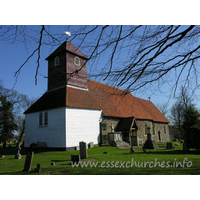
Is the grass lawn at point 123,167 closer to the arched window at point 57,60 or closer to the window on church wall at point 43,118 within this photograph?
the window on church wall at point 43,118

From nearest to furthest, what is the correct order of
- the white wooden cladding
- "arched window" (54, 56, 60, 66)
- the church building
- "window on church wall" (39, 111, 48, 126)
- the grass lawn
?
the grass lawn, the white wooden cladding, the church building, "window on church wall" (39, 111, 48, 126), "arched window" (54, 56, 60, 66)

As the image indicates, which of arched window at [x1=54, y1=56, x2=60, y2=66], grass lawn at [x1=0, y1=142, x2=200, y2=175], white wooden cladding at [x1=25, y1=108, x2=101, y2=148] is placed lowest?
grass lawn at [x1=0, y1=142, x2=200, y2=175]

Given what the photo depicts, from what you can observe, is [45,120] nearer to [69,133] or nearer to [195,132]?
[69,133]

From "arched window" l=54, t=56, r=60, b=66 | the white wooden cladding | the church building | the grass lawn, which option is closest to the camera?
the grass lawn

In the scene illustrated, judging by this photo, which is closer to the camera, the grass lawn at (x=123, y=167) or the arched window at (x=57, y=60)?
the grass lawn at (x=123, y=167)

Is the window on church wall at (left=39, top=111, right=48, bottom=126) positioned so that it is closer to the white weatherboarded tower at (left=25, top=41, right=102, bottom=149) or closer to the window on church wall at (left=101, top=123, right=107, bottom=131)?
the white weatherboarded tower at (left=25, top=41, right=102, bottom=149)

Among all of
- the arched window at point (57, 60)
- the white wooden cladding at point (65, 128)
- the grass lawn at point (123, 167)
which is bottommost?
the grass lawn at point (123, 167)

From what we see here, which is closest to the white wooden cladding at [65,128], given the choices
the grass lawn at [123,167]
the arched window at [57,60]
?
the arched window at [57,60]

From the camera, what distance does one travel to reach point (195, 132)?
13.2m

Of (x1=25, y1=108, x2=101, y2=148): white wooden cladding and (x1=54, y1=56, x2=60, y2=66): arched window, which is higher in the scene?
(x1=54, y1=56, x2=60, y2=66): arched window

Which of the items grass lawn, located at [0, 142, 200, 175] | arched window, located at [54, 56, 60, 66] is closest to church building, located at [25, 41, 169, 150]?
arched window, located at [54, 56, 60, 66]

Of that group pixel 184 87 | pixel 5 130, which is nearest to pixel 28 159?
pixel 184 87

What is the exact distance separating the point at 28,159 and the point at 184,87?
22.8 feet

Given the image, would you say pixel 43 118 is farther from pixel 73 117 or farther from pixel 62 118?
pixel 73 117
